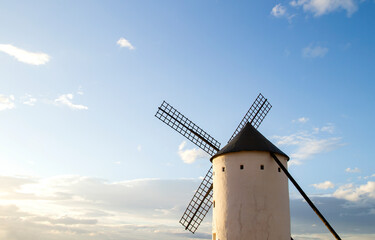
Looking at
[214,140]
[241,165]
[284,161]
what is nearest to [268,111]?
[214,140]

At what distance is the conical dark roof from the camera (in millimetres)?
15688

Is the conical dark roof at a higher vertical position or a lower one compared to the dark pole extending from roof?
higher

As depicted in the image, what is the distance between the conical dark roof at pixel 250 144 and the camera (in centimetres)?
1569

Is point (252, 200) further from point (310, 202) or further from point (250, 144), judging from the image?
point (250, 144)

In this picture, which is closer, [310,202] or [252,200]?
[310,202]

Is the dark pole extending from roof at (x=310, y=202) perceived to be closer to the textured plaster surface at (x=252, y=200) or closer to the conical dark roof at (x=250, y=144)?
the textured plaster surface at (x=252, y=200)

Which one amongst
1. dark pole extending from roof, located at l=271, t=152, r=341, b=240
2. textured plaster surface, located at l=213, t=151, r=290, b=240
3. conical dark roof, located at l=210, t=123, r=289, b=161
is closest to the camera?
dark pole extending from roof, located at l=271, t=152, r=341, b=240

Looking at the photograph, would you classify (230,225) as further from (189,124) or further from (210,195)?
(189,124)

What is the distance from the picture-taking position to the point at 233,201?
15.3m

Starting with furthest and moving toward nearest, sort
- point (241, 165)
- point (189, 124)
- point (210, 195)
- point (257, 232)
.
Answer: point (189, 124), point (210, 195), point (241, 165), point (257, 232)

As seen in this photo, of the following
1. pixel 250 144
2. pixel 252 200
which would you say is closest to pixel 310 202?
pixel 252 200

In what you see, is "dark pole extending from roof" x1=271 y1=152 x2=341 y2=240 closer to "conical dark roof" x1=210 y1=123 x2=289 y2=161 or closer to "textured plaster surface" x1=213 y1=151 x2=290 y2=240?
"textured plaster surface" x1=213 y1=151 x2=290 y2=240

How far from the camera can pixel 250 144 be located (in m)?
15.9

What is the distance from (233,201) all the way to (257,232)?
166cm
